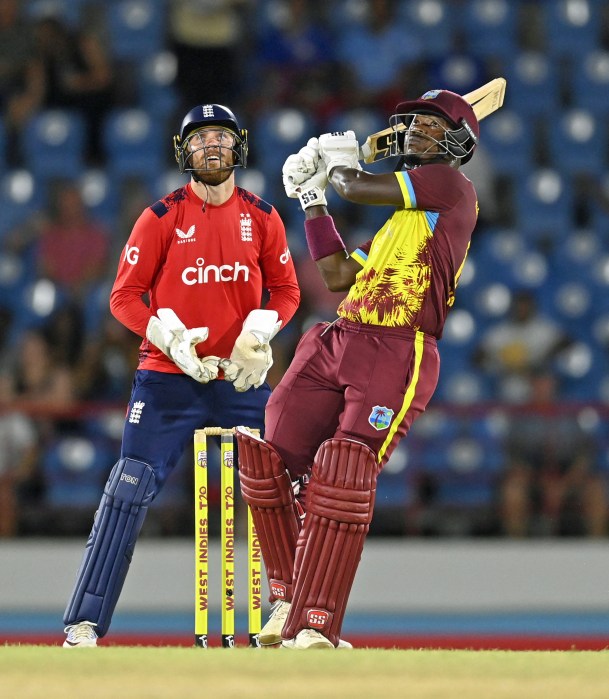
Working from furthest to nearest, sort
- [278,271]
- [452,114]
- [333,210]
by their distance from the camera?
[333,210]
[278,271]
[452,114]

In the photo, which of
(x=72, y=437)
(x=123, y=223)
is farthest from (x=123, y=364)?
(x=123, y=223)

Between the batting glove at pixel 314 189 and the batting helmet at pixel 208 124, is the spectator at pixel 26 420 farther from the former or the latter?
the batting glove at pixel 314 189

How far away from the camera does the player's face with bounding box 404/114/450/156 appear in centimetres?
473

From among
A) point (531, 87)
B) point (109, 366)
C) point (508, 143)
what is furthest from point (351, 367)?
point (531, 87)

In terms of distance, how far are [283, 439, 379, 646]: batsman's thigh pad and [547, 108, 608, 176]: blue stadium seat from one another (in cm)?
580

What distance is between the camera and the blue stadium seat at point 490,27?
10.3 m

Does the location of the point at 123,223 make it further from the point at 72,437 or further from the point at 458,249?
the point at 458,249

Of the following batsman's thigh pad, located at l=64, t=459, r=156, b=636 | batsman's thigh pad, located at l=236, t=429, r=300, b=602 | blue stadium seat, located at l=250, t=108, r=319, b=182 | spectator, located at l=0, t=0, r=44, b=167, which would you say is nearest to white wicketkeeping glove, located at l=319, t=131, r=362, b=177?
batsman's thigh pad, located at l=236, t=429, r=300, b=602

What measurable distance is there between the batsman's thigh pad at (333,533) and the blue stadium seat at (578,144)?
580cm

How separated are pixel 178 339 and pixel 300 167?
2.27 ft

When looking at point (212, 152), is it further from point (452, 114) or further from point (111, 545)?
point (111, 545)

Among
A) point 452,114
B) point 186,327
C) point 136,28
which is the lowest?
point 186,327

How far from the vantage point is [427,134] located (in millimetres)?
4730

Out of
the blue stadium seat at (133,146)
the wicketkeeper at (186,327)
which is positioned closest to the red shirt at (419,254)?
the wicketkeeper at (186,327)
